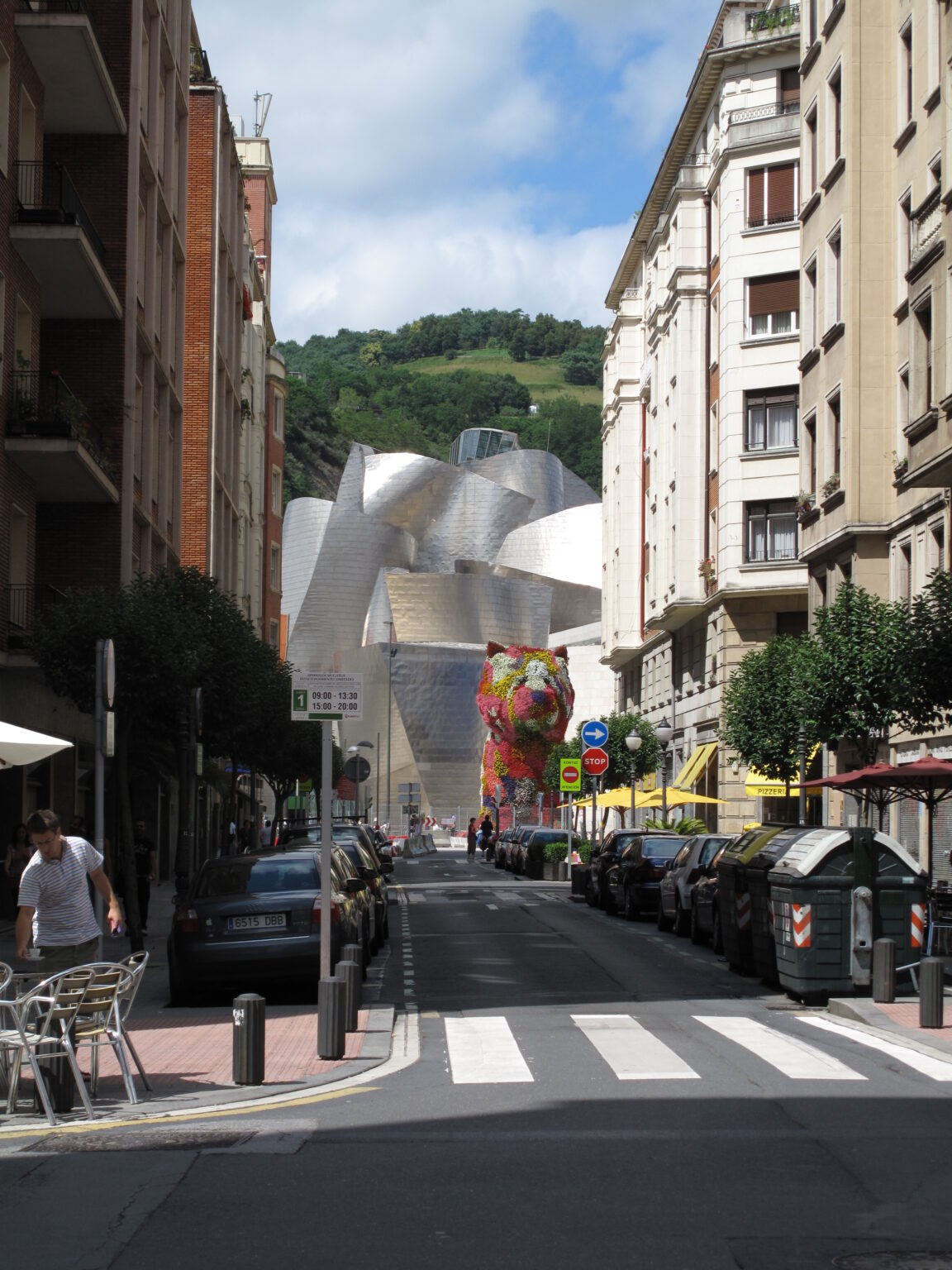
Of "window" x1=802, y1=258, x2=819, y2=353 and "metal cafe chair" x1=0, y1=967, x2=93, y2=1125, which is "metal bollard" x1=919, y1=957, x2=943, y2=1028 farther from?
"window" x1=802, y1=258, x2=819, y2=353

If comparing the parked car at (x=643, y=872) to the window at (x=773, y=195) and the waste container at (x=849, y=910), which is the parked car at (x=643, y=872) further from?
the window at (x=773, y=195)

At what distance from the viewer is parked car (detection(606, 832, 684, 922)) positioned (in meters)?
29.7

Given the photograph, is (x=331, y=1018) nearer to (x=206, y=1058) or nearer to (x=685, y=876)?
(x=206, y=1058)

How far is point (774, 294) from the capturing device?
48.9 metres

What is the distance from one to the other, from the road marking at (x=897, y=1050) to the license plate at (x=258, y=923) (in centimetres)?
474

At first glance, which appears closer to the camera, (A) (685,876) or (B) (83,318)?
(A) (685,876)

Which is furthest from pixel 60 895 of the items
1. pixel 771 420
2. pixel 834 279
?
pixel 771 420

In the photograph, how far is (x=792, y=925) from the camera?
16.4 meters

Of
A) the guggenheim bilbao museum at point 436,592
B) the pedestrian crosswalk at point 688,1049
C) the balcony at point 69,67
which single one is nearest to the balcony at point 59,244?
the balcony at point 69,67

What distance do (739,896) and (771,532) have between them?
30477 millimetres

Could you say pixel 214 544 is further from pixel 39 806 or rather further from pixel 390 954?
pixel 390 954

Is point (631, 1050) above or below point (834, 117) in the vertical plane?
below

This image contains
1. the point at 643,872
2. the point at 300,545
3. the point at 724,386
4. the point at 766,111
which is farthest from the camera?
the point at 300,545

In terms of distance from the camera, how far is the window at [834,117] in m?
35.2
